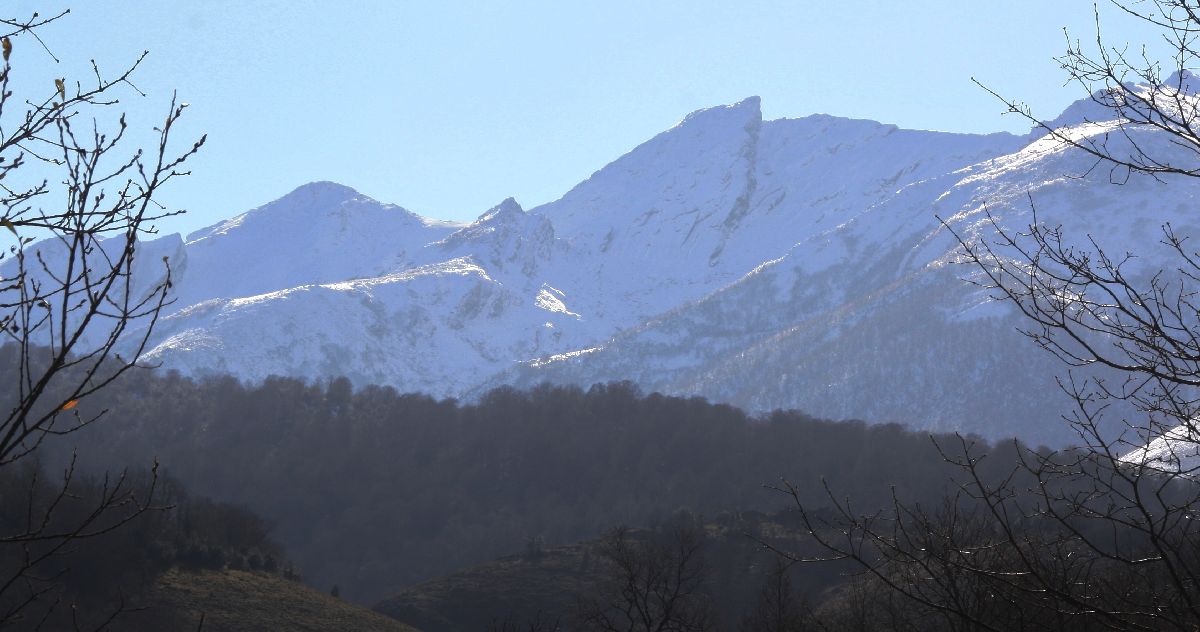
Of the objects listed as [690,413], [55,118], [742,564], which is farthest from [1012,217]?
[55,118]

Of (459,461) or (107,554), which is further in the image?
(459,461)

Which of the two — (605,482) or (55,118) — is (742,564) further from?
(55,118)

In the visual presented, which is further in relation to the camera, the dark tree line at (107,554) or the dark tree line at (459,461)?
the dark tree line at (459,461)

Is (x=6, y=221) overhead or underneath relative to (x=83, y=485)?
overhead

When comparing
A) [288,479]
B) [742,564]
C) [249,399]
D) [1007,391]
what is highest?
[249,399]

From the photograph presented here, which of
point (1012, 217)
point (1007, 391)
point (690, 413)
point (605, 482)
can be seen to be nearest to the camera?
point (605, 482)

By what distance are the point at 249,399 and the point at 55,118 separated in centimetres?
11238

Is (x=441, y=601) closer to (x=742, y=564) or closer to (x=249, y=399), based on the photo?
(x=742, y=564)

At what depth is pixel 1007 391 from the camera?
168375mm

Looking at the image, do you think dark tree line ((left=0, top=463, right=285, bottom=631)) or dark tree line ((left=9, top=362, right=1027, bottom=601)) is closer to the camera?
dark tree line ((left=0, top=463, right=285, bottom=631))

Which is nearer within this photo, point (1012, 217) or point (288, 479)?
point (288, 479)

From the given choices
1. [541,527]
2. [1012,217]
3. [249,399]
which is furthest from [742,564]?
[1012,217]

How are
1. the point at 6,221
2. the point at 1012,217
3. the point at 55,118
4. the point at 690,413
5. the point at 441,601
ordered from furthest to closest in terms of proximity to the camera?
the point at 1012,217, the point at 690,413, the point at 441,601, the point at 55,118, the point at 6,221

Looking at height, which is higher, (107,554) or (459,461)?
(107,554)
